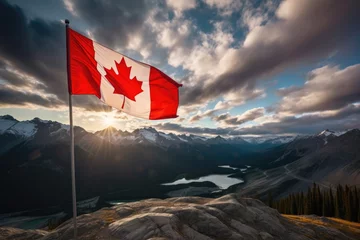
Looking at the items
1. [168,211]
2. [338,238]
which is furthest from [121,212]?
[338,238]

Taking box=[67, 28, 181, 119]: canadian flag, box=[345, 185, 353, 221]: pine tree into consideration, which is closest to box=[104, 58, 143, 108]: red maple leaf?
box=[67, 28, 181, 119]: canadian flag

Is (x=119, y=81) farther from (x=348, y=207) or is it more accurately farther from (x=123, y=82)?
(x=348, y=207)

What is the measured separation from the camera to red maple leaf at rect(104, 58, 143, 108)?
1489 cm

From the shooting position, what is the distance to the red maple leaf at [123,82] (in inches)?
586

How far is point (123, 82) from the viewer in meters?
15.3

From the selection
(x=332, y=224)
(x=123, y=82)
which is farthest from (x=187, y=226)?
(x=332, y=224)

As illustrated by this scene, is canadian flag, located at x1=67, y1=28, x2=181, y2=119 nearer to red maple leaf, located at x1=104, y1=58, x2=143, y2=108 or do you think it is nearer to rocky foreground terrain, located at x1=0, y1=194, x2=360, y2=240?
red maple leaf, located at x1=104, y1=58, x2=143, y2=108

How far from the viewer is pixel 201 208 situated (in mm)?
18734

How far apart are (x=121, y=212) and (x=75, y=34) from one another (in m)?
18.7

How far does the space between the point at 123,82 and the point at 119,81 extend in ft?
1.05

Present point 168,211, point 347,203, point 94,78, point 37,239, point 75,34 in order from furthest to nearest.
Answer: point 347,203 → point 168,211 → point 37,239 → point 94,78 → point 75,34

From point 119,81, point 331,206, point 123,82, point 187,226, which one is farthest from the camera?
Result: point 331,206

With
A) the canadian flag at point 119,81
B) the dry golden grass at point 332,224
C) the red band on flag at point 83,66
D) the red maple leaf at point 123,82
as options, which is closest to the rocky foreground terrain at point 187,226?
the dry golden grass at point 332,224

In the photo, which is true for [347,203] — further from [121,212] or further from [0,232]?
[0,232]
